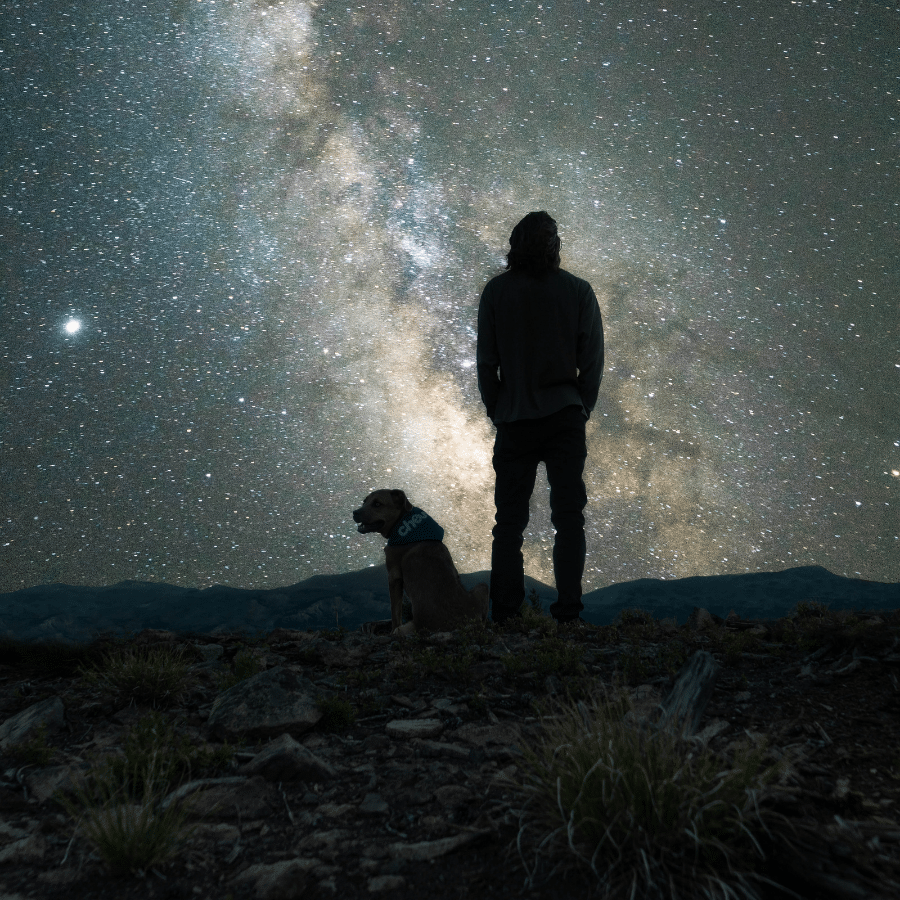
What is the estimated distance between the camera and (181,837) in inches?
65.6

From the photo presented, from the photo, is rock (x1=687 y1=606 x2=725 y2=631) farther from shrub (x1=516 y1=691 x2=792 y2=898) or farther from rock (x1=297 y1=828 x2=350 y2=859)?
rock (x1=297 y1=828 x2=350 y2=859)

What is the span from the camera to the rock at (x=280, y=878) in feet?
4.89

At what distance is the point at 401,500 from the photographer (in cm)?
555

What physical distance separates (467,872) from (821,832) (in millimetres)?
841

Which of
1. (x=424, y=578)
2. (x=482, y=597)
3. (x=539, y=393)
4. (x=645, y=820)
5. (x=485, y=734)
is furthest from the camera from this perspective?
(x=482, y=597)

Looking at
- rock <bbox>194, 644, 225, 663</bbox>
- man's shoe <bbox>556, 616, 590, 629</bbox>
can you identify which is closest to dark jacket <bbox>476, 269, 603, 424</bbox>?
man's shoe <bbox>556, 616, 590, 629</bbox>

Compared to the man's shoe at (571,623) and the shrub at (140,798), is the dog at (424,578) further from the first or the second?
the shrub at (140,798)

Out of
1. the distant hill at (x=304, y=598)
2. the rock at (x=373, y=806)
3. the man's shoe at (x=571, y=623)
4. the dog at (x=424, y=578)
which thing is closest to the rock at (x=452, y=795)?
the rock at (x=373, y=806)

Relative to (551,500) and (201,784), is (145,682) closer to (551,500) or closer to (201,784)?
(201,784)

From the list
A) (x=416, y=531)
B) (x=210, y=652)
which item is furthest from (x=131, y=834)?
(x=416, y=531)

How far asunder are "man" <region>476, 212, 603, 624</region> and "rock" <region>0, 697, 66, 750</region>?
2921 millimetres

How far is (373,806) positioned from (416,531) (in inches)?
127

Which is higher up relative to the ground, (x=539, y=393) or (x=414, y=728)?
(x=539, y=393)

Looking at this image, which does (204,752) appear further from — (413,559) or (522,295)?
(522,295)
